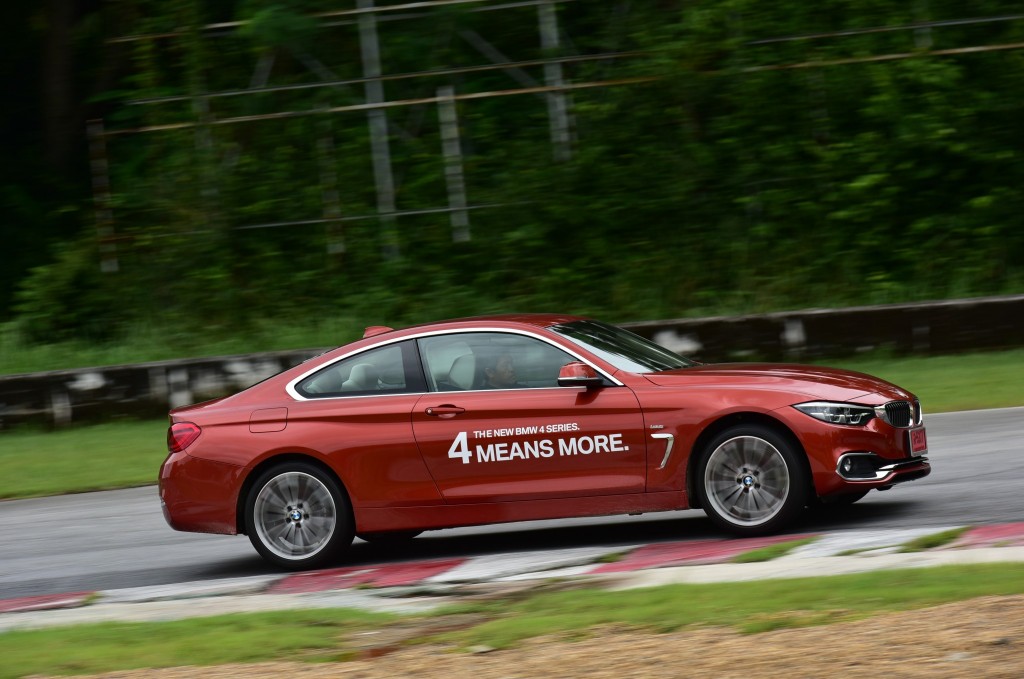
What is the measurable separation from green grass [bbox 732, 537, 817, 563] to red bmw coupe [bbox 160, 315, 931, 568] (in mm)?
317

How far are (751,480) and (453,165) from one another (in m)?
14.8

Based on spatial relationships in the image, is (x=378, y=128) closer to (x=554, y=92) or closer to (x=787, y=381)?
(x=554, y=92)

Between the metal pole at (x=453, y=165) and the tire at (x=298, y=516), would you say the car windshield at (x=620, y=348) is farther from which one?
the metal pole at (x=453, y=165)

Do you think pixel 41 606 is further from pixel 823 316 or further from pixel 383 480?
pixel 823 316

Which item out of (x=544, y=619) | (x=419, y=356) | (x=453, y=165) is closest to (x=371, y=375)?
(x=419, y=356)

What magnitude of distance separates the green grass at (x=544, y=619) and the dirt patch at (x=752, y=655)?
0.51 ft

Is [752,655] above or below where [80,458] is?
below

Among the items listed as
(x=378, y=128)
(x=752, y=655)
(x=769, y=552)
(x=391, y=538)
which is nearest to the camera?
(x=752, y=655)

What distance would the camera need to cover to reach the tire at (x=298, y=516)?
906cm

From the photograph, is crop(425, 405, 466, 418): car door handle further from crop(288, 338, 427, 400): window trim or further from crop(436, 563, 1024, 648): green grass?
crop(436, 563, 1024, 648): green grass

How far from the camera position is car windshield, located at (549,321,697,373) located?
29.3 feet

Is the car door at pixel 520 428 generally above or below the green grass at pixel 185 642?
above

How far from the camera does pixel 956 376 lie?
15.9 meters

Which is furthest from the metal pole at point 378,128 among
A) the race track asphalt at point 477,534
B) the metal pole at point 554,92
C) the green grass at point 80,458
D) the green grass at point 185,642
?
the green grass at point 185,642
